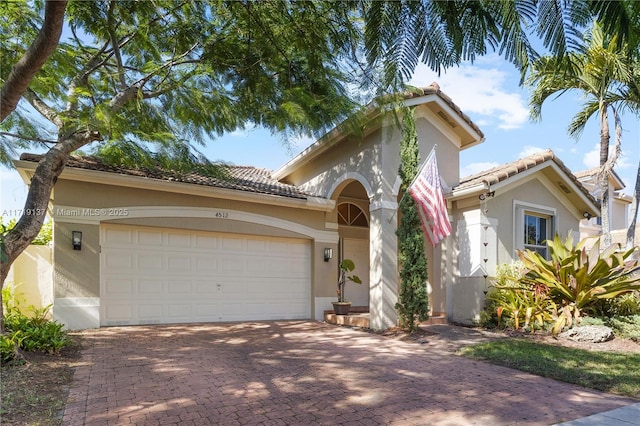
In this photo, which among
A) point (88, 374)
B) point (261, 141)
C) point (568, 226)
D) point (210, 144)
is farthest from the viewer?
point (568, 226)

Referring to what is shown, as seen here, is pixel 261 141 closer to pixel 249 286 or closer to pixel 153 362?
pixel 153 362

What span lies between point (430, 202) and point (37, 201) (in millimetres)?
8149

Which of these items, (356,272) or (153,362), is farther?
(356,272)

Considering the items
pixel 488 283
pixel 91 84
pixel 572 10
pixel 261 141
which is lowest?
pixel 488 283

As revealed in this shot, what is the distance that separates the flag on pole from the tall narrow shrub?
0.22m

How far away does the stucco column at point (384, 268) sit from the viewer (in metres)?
10.7

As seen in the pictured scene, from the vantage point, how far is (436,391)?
5707 mm

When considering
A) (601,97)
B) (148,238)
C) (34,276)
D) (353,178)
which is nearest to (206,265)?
(148,238)

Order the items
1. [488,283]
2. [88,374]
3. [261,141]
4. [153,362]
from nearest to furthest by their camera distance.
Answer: [88,374] → [153,362] → [261,141] → [488,283]

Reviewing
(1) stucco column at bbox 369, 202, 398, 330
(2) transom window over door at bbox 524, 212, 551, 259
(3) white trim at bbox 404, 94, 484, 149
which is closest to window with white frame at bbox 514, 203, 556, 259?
(2) transom window over door at bbox 524, 212, 551, 259

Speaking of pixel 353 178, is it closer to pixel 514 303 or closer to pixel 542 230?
pixel 514 303

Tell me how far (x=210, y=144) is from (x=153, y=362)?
4.47 metres

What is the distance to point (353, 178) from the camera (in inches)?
480

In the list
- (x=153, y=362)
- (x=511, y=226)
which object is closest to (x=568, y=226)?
(x=511, y=226)
